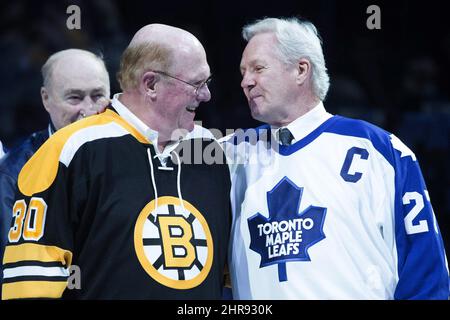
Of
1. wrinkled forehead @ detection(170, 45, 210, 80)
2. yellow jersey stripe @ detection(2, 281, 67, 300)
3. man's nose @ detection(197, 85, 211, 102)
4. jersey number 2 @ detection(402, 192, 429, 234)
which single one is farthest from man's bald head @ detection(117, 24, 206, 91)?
jersey number 2 @ detection(402, 192, 429, 234)

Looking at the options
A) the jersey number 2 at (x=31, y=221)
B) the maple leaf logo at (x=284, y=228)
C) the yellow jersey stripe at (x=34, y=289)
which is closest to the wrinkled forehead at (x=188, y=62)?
the maple leaf logo at (x=284, y=228)

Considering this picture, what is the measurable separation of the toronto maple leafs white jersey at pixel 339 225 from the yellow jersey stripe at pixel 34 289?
0.58m

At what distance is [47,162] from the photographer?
87.7 inches

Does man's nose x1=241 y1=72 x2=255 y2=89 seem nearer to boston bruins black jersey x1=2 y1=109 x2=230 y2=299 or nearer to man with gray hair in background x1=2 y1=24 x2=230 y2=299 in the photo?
man with gray hair in background x1=2 y1=24 x2=230 y2=299

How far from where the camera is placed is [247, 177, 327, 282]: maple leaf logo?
2.40m

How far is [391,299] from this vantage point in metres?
2.42

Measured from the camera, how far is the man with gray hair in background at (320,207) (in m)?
2.38

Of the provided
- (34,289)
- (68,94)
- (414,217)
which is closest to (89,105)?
(68,94)

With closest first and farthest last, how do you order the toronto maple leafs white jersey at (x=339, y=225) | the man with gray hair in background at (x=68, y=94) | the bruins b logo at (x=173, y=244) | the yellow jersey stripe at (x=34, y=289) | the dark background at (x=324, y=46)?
the yellow jersey stripe at (x=34, y=289), the bruins b logo at (x=173, y=244), the toronto maple leafs white jersey at (x=339, y=225), the man with gray hair in background at (x=68, y=94), the dark background at (x=324, y=46)

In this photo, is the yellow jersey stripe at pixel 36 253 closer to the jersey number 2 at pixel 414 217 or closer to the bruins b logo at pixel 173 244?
the bruins b logo at pixel 173 244

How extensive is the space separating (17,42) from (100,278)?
279 cm

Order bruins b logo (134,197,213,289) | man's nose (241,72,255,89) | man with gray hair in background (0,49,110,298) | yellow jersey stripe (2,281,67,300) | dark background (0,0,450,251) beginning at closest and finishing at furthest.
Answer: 1. yellow jersey stripe (2,281,67,300)
2. bruins b logo (134,197,213,289)
3. man's nose (241,72,255,89)
4. man with gray hair in background (0,49,110,298)
5. dark background (0,0,450,251)

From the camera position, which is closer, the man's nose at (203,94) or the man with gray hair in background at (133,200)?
the man with gray hair in background at (133,200)
